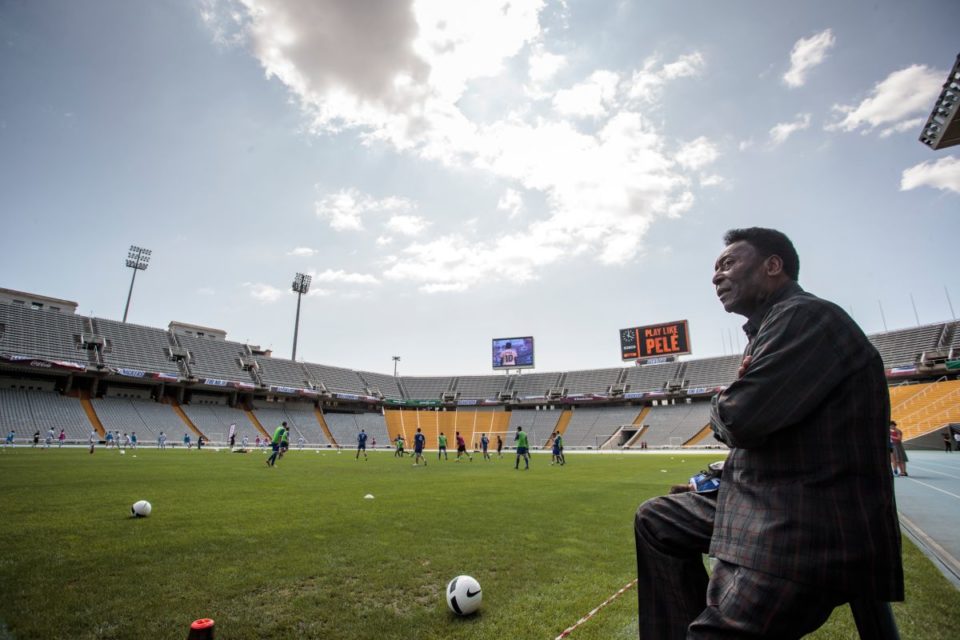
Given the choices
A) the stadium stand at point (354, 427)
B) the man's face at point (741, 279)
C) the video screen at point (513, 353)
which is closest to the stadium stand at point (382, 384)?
the stadium stand at point (354, 427)

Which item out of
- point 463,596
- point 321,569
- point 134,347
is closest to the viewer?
point 463,596

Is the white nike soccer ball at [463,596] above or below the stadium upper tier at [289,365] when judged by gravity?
below

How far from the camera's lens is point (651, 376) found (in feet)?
201

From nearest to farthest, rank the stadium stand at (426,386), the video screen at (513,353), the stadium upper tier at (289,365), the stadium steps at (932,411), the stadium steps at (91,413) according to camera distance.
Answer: the stadium steps at (932,411), the stadium steps at (91,413), the stadium upper tier at (289,365), the video screen at (513,353), the stadium stand at (426,386)

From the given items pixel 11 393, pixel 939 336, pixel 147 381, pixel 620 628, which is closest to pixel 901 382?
pixel 939 336

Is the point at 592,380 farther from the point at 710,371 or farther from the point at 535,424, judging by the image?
the point at 710,371

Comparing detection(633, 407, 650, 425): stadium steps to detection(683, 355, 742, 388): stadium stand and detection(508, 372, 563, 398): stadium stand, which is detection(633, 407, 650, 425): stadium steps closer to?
detection(683, 355, 742, 388): stadium stand

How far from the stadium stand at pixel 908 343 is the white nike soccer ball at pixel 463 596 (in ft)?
182

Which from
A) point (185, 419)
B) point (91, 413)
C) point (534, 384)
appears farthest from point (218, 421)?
Result: point (534, 384)

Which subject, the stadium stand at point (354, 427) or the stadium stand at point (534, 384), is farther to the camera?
the stadium stand at point (534, 384)

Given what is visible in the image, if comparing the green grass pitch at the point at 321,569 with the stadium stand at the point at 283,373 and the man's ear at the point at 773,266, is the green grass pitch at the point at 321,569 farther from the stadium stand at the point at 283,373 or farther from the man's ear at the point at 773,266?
the stadium stand at the point at 283,373

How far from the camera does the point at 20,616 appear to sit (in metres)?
3.44

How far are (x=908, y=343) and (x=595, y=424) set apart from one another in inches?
1304

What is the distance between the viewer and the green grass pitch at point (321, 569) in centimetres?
346
